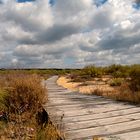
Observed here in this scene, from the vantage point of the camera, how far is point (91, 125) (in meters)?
6.48

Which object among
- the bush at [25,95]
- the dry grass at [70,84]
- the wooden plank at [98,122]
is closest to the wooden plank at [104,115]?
the wooden plank at [98,122]

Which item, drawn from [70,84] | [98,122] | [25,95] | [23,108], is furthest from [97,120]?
[70,84]

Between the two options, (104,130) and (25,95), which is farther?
(25,95)

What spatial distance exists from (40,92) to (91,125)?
321 cm

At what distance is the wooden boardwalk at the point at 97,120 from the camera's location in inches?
226

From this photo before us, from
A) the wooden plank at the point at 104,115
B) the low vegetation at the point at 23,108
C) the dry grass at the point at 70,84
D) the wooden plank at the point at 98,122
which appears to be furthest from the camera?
the dry grass at the point at 70,84

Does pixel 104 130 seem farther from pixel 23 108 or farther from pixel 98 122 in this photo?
pixel 23 108

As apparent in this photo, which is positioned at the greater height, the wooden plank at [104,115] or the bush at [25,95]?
the bush at [25,95]

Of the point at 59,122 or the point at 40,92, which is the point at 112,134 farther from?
the point at 40,92

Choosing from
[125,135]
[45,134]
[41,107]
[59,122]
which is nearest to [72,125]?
[59,122]

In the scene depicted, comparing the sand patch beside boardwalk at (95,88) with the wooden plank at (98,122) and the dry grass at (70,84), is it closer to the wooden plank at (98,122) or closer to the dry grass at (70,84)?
the dry grass at (70,84)

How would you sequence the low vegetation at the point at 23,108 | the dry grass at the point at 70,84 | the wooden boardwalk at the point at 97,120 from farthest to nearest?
the dry grass at the point at 70,84 → the low vegetation at the point at 23,108 → the wooden boardwalk at the point at 97,120

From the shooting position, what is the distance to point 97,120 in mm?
6969

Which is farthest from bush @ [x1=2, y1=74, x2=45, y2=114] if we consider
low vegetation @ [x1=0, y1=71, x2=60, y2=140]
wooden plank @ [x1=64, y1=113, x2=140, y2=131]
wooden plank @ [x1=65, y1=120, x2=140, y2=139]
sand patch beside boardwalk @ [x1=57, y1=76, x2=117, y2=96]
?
sand patch beside boardwalk @ [x1=57, y1=76, x2=117, y2=96]
